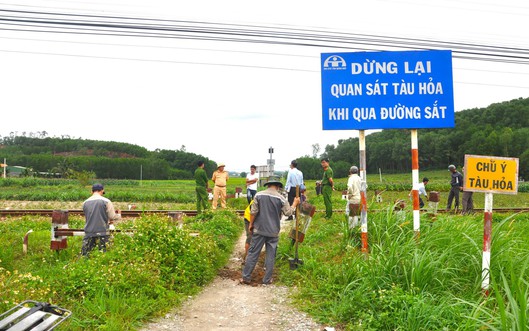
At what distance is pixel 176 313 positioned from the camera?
5.43 meters

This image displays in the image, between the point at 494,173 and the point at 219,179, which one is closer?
the point at 494,173

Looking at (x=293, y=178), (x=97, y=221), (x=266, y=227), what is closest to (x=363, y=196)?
(x=266, y=227)

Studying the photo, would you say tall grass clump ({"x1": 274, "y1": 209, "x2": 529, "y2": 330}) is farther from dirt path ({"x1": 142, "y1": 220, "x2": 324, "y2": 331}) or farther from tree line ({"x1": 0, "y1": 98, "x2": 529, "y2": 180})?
tree line ({"x1": 0, "y1": 98, "x2": 529, "y2": 180})

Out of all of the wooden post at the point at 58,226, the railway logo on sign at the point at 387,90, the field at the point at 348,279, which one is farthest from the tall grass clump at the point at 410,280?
the wooden post at the point at 58,226

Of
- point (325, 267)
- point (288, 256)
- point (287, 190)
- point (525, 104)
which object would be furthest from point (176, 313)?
point (525, 104)

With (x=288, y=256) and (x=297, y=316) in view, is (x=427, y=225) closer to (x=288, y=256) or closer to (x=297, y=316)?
(x=288, y=256)

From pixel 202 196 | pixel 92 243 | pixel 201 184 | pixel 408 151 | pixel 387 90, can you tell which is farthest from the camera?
pixel 408 151

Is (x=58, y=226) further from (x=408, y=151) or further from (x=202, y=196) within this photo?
(x=408, y=151)

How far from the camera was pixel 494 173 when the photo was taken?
522cm

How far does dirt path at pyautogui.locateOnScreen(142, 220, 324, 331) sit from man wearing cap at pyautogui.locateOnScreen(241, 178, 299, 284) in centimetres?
28

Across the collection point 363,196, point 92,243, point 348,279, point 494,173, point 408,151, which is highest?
point 408,151

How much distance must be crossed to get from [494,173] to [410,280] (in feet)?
5.51

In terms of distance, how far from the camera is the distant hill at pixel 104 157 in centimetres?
7838

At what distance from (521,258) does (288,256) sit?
374 centimetres
